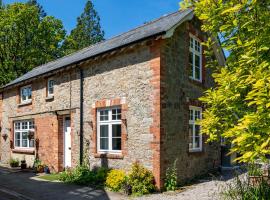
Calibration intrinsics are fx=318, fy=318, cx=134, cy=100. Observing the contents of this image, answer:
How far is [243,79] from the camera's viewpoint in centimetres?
519

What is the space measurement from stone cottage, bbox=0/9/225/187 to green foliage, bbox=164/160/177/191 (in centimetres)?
28

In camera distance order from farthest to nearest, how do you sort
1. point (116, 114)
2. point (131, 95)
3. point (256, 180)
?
1. point (116, 114)
2. point (131, 95)
3. point (256, 180)

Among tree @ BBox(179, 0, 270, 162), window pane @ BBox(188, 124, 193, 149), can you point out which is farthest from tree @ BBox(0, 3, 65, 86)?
tree @ BBox(179, 0, 270, 162)

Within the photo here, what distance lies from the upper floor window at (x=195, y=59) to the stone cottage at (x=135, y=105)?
42 millimetres

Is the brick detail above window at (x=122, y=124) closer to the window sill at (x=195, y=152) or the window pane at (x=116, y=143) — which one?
the window pane at (x=116, y=143)

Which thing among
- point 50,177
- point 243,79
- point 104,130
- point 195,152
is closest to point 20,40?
point 50,177

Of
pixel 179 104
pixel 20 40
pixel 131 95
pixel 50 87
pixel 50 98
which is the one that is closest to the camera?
pixel 131 95

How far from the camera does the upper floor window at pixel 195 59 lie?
13570 millimetres

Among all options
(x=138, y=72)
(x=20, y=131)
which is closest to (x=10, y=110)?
(x=20, y=131)

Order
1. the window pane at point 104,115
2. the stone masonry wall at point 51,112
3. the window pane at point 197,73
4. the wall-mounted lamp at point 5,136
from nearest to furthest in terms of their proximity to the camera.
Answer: the window pane at point 104,115
the window pane at point 197,73
the stone masonry wall at point 51,112
the wall-mounted lamp at point 5,136

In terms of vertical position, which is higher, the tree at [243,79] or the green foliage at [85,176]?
the tree at [243,79]

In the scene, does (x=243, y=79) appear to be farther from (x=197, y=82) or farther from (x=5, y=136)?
(x=5, y=136)

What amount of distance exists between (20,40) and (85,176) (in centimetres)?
2588

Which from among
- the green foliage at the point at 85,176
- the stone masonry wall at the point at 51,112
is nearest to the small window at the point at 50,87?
the stone masonry wall at the point at 51,112
